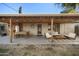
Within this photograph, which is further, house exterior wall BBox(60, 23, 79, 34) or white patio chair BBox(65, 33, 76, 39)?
white patio chair BBox(65, 33, 76, 39)

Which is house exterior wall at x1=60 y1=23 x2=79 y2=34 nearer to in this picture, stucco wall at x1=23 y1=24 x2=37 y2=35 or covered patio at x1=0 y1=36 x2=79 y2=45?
covered patio at x1=0 y1=36 x2=79 y2=45

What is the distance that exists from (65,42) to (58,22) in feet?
1.83

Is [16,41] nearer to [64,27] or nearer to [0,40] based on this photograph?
[0,40]

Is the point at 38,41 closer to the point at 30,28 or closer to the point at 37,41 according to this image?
the point at 37,41

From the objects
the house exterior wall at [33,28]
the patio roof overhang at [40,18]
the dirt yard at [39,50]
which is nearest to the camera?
the dirt yard at [39,50]

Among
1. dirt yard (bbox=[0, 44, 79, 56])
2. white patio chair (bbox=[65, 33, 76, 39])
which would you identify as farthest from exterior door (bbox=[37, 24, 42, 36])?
white patio chair (bbox=[65, 33, 76, 39])

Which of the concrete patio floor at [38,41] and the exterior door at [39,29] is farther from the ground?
the exterior door at [39,29]

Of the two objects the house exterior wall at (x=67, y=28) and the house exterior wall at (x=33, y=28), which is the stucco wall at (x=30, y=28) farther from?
the house exterior wall at (x=67, y=28)

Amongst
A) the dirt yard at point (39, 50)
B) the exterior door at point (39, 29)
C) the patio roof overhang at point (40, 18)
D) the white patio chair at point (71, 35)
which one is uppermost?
the patio roof overhang at point (40, 18)

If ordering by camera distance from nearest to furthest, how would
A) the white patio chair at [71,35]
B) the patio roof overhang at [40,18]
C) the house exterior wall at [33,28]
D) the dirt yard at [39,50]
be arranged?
1. the dirt yard at [39,50]
2. the white patio chair at [71,35]
3. the patio roof overhang at [40,18]
4. the house exterior wall at [33,28]

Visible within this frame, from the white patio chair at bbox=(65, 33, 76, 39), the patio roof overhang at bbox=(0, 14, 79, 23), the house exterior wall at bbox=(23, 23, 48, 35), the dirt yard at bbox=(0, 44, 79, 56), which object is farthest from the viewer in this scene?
the house exterior wall at bbox=(23, 23, 48, 35)

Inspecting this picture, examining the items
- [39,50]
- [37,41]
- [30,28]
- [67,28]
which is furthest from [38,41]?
[67,28]

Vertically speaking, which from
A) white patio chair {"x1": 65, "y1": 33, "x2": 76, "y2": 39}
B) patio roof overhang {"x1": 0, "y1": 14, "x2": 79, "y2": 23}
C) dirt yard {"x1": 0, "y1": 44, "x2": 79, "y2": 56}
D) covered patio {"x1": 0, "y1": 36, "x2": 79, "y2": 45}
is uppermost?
patio roof overhang {"x1": 0, "y1": 14, "x2": 79, "y2": 23}

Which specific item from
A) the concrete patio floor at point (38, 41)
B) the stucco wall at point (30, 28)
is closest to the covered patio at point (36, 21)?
the concrete patio floor at point (38, 41)
